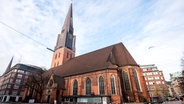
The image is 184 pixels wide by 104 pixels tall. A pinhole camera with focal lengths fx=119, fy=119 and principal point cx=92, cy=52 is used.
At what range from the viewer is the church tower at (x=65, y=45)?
4441 centimetres

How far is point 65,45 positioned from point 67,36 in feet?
12.7

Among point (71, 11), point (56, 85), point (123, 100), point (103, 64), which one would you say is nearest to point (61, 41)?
point (71, 11)

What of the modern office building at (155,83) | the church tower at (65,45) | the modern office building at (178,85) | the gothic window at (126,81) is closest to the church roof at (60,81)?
the church tower at (65,45)

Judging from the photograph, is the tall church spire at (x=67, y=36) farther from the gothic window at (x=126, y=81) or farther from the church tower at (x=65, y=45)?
the gothic window at (x=126, y=81)

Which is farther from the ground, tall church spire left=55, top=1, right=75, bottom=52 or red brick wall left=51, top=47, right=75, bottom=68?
tall church spire left=55, top=1, right=75, bottom=52

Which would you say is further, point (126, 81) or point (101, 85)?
point (126, 81)

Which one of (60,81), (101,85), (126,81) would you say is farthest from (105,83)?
(60,81)

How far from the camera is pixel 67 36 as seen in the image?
46.4 meters

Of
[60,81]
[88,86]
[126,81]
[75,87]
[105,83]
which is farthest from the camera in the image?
[60,81]

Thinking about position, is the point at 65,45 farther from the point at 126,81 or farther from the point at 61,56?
the point at 126,81

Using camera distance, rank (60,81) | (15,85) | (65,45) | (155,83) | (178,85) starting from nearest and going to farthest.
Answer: (60,81) < (65,45) < (15,85) < (155,83) < (178,85)

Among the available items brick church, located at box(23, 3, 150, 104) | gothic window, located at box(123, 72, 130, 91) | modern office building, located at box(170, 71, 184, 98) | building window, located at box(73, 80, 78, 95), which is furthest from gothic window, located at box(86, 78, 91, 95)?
modern office building, located at box(170, 71, 184, 98)

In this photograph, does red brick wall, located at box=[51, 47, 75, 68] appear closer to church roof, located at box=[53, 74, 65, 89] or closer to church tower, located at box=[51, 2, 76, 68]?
church tower, located at box=[51, 2, 76, 68]

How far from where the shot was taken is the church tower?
44406 mm
